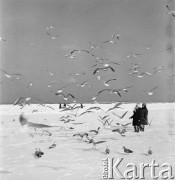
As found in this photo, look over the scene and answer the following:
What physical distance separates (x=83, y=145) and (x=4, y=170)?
2527 millimetres

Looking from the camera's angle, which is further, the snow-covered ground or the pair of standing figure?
the pair of standing figure

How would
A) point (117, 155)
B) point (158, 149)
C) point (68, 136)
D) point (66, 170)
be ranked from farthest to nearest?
point (68, 136) < point (158, 149) < point (117, 155) < point (66, 170)

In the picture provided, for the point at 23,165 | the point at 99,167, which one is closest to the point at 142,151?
the point at 99,167

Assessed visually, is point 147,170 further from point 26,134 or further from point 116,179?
point 26,134

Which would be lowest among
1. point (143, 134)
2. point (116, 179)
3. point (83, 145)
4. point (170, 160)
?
point (116, 179)

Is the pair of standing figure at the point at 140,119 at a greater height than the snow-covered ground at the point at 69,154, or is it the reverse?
the pair of standing figure at the point at 140,119

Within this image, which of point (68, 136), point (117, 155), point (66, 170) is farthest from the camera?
point (68, 136)

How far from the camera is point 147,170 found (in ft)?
18.3

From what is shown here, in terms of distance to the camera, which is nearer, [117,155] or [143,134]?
[117,155]

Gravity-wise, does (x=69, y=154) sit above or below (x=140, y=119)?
below

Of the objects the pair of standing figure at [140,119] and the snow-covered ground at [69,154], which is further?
the pair of standing figure at [140,119]

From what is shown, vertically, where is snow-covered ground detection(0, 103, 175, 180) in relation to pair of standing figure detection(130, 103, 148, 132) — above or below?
below

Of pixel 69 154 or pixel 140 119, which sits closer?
pixel 69 154

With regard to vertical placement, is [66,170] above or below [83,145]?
below
